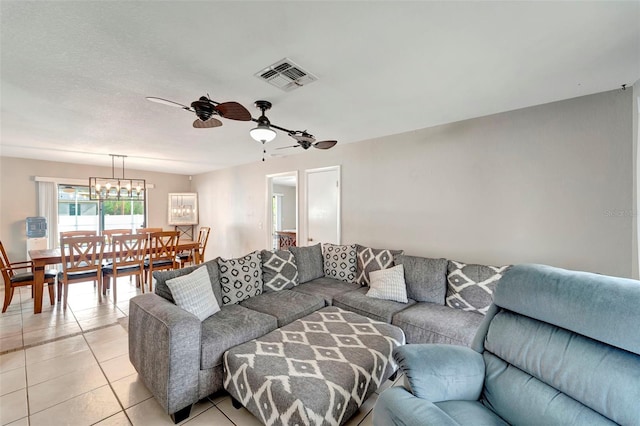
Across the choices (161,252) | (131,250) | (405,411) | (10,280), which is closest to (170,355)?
(405,411)

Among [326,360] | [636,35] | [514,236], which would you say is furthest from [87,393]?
[636,35]

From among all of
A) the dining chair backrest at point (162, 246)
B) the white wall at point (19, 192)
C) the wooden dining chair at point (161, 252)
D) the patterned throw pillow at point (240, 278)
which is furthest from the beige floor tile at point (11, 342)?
the white wall at point (19, 192)

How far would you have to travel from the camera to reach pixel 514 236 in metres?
2.67

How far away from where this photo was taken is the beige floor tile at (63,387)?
1849 millimetres

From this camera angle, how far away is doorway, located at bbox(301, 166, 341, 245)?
13.8 feet

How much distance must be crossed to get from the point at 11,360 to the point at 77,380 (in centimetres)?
90

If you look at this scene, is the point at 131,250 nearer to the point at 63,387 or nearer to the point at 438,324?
the point at 63,387

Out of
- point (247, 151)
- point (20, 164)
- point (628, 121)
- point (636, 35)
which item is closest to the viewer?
point (636, 35)

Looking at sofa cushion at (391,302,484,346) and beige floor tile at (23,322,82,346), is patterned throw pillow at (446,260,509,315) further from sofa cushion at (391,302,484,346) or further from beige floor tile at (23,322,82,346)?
beige floor tile at (23,322,82,346)

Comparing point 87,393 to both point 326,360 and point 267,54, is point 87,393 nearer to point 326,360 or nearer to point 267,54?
point 326,360

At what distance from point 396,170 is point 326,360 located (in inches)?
103

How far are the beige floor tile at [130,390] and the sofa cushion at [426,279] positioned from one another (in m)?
2.52

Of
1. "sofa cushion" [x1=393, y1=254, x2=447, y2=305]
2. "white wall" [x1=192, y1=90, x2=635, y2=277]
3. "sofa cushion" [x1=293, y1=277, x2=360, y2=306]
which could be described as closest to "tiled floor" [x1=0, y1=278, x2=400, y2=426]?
"sofa cushion" [x1=393, y1=254, x2=447, y2=305]

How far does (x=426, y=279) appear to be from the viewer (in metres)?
2.72
